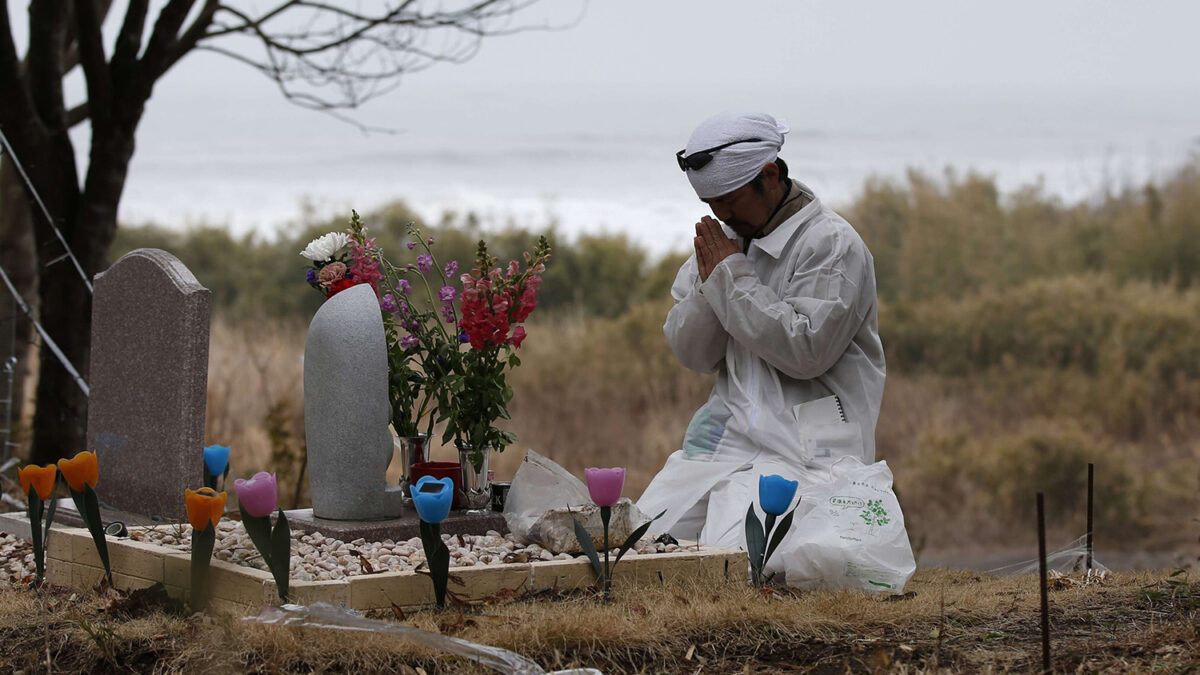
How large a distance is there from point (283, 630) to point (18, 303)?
4889 mm

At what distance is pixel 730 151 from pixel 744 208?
26 cm

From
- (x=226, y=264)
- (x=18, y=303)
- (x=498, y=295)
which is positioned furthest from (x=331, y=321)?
(x=226, y=264)

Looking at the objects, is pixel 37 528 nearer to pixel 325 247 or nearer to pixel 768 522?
pixel 325 247

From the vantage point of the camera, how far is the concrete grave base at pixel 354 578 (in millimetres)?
3789

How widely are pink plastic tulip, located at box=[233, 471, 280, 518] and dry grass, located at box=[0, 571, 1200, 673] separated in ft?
1.04

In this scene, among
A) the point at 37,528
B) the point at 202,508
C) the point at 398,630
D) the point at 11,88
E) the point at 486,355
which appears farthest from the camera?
the point at 11,88

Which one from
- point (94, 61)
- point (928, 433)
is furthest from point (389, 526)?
point (928, 433)

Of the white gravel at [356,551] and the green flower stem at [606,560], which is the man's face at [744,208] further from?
the green flower stem at [606,560]

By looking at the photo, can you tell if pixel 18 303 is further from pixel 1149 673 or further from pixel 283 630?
pixel 1149 673

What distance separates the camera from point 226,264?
2480 centimetres

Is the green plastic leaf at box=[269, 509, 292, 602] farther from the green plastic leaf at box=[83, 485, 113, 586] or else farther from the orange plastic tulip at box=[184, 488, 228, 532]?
the green plastic leaf at box=[83, 485, 113, 586]

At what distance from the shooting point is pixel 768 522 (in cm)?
437

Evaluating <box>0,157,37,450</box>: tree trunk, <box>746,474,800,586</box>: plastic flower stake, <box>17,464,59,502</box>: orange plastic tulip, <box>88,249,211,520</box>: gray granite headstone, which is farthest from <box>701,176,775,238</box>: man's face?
<box>0,157,37,450</box>: tree trunk

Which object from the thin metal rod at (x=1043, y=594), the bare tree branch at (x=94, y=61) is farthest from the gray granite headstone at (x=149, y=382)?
the bare tree branch at (x=94, y=61)
